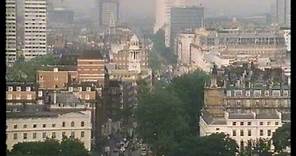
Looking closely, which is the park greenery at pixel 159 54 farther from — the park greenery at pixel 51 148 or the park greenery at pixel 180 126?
the park greenery at pixel 51 148

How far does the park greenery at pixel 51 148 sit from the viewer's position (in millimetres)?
3333

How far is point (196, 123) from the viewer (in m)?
4.68

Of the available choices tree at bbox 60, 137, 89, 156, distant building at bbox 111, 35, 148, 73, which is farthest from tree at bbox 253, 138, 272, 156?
distant building at bbox 111, 35, 148, 73

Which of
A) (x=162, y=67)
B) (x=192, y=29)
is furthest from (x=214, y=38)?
(x=162, y=67)

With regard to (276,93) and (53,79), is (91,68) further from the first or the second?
(276,93)

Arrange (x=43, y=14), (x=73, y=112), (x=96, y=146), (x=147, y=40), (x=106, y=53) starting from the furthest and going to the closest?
(x=147, y=40) → (x=43, y=14) → (x=106, y=53) → (x=96, y=146) → (x=73, y=112)

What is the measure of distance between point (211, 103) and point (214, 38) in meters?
4.04

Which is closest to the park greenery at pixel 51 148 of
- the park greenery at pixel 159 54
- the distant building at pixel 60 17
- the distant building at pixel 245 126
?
the distant building at pixel 245 126

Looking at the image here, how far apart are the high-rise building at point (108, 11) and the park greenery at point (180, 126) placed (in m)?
1.17

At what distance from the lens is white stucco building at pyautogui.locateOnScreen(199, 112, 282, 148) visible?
4.16 metres

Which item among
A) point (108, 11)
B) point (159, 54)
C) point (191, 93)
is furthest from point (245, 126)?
point (159, 54)

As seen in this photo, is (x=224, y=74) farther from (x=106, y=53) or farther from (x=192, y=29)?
(x=192, y=29)

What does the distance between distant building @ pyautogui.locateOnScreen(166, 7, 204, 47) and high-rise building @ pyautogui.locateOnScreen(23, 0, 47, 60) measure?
7.15ft

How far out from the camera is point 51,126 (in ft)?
12.8
